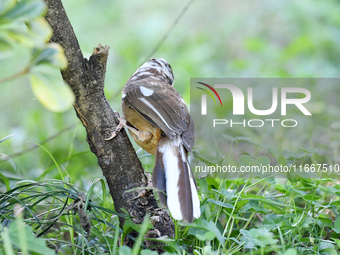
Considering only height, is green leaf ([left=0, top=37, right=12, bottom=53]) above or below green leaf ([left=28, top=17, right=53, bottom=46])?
below

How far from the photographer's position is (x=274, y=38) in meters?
7.39

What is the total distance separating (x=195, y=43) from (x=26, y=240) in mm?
6230

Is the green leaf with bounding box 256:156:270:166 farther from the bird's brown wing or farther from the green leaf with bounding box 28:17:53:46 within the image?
the green leaf with bounding box 28:17:53:46

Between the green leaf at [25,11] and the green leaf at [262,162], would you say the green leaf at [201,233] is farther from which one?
the green leaf at [25,11]

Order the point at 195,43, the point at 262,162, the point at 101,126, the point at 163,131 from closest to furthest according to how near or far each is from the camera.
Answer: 1. the point at 101,126
2. the point at 262,162
3. the point at 163,131
4. the point at 195,43

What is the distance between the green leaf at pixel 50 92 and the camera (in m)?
1.30

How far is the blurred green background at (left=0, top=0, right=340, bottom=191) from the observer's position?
18.4 ft

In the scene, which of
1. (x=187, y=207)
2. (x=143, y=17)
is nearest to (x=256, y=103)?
(x=143, y=17)

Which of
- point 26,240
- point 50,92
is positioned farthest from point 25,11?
point 26,240

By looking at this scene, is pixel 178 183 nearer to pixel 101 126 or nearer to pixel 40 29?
pixel 101 126

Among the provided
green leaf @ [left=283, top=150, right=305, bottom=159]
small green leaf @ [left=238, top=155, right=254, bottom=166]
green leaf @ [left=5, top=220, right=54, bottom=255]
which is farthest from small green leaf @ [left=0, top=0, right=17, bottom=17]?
green leaf @ [left=283, top=150, right=305, bottom=159]

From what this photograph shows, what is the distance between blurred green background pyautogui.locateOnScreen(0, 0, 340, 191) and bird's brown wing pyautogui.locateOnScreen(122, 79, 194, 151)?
2.15m

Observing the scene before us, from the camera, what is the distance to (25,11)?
50.3 inches

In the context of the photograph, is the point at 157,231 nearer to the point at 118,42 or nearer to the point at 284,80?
the point at 284,80
